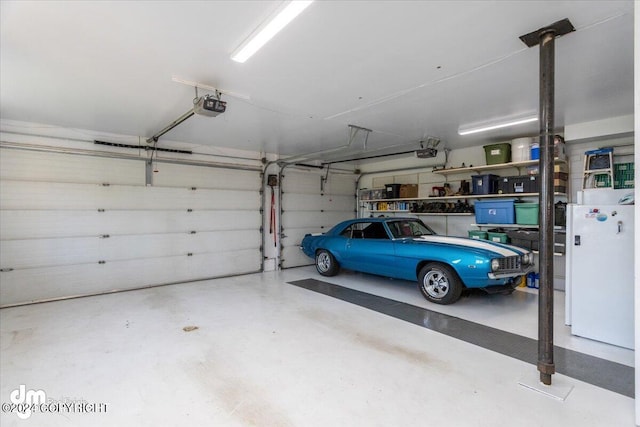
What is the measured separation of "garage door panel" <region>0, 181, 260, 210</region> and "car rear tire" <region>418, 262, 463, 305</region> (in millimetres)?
3957

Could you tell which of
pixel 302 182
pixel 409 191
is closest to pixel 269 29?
pixel 302 182

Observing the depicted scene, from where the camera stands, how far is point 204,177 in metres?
6.24

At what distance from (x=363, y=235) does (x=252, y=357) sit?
132 inches

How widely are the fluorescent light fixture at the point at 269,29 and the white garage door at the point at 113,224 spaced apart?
3.94m

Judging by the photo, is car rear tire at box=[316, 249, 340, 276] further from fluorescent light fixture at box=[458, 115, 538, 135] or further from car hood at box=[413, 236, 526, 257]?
fluorescent light fixture at box=[458, 115, 538, 135]

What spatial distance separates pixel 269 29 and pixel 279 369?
8.67 ft

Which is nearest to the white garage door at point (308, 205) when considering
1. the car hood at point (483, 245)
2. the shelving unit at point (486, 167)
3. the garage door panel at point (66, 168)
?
the shelving unit at point (486, 167)

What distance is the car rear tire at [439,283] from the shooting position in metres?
4.29

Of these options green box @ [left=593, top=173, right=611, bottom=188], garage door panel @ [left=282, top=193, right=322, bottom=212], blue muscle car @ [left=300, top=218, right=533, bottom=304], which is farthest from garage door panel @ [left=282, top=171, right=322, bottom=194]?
green box @ [left=593, top=173, right=611, bottom=188]

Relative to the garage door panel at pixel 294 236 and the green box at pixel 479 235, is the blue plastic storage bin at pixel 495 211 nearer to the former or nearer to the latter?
the green box at pixel 479 235

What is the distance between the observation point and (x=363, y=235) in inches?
227

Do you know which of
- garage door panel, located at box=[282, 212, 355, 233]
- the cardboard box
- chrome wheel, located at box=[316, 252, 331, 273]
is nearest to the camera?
chrome wheel, located at box=[316, 252, 331, 273]

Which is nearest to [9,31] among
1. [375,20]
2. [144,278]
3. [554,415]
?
[375,20]

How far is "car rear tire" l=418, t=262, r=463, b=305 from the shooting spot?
169 inches
